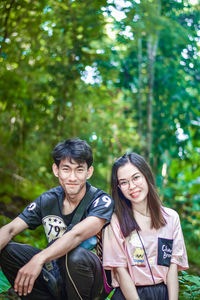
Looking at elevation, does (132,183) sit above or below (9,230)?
above

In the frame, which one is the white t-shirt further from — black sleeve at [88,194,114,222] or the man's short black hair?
the man's short black hair

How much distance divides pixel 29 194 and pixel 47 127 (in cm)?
101

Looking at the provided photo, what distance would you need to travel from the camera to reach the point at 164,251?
7.07 feet

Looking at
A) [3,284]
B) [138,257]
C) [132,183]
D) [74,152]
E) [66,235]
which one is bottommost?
[3,284]

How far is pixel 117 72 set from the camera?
502cm

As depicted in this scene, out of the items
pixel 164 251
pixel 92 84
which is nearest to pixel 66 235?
pixel 164 251

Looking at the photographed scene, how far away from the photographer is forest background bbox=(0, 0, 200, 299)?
159 inches

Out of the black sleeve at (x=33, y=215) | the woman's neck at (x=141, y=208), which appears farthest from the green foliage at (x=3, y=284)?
the woman's neck at (x=141, y=208)

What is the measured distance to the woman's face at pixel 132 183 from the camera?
7.27 ft

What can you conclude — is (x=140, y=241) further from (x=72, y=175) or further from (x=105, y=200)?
(x=72, y=175)

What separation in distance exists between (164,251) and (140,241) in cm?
16

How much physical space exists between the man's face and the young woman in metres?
0.22

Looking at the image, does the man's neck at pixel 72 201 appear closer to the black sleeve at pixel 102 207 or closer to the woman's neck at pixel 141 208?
the black sleeve at pixel 102 207

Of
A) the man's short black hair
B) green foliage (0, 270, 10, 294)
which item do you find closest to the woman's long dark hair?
the man's short black hair
